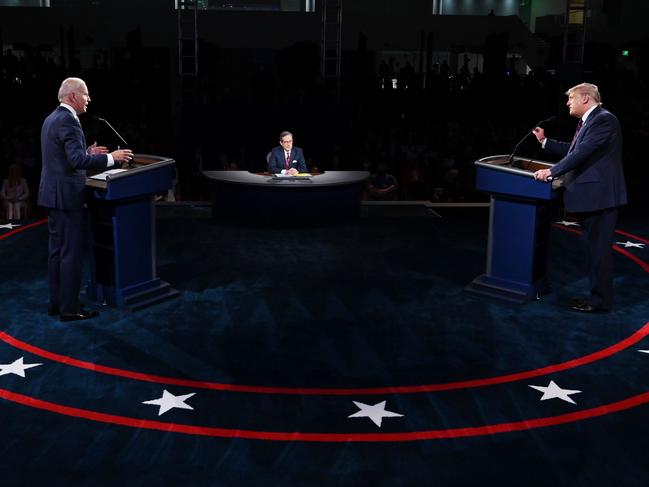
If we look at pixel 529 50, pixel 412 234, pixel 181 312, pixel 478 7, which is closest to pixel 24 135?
pixel 412 234

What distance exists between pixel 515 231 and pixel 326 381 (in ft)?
6.74

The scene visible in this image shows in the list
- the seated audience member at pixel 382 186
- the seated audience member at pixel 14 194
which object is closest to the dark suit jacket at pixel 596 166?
the seated audience member at pixel 382 186

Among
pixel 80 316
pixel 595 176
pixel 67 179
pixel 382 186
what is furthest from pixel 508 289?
pixel 382 186

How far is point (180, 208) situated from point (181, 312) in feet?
11.9

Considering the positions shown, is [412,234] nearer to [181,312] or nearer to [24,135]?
[181,312]

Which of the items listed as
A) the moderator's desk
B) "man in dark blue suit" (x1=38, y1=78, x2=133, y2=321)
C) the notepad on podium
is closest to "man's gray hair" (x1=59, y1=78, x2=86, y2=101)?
"man in dark blue suit" (x1=38, y1=78, x2=133, y2=321)

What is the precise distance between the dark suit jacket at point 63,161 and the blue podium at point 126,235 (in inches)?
8.6

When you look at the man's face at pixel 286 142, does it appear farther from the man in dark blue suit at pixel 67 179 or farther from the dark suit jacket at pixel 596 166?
the dark suit jacket at pixel 596 166

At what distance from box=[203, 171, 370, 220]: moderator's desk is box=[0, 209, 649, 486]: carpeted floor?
5.24 feet

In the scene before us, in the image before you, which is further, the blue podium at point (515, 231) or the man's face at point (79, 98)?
the blue podium at point (515, 231)

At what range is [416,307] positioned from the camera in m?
5.32

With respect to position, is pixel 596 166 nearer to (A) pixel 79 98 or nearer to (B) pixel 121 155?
(B) pixel 121 155

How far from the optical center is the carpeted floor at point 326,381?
3.21 meters

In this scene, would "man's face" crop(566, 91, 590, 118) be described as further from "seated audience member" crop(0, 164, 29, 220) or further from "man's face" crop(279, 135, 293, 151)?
"seated audience member" crop(0, 164, 29, 220)
